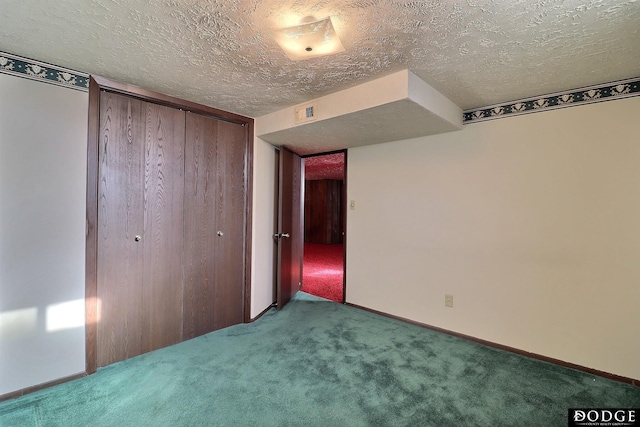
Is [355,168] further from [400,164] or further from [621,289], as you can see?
[621,289]

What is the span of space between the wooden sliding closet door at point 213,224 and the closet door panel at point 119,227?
1.24 feet

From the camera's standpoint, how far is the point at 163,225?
8.04 ft

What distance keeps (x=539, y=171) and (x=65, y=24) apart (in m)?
3.28

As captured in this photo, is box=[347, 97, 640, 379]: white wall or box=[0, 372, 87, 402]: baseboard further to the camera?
box=[347, 97, 640, 379]: white wall

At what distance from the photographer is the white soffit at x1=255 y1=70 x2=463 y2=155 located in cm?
203

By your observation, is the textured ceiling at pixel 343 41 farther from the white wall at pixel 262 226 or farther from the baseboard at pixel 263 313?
the baseboard at pixel 263 313

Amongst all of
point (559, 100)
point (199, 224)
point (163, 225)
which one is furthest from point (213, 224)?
point (559, 100)

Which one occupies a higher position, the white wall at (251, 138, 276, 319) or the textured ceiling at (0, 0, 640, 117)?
the textured ceiling at (0, 0, 640, 117)

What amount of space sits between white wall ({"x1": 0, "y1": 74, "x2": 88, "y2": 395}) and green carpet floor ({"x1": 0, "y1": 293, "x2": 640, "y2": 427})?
0.76 feet

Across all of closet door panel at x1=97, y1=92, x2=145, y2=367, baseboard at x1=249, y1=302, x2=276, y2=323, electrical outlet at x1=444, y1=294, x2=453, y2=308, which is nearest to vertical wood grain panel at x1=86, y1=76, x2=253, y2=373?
closet door panel at x1=97, y1=92, x2=145, y2=367

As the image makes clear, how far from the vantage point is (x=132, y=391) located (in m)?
1.89

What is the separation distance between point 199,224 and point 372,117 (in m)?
1.81

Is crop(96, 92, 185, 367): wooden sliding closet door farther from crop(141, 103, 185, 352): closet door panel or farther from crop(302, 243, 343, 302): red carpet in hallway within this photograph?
crop(302, 243, 343, 302): red carpet in hallway

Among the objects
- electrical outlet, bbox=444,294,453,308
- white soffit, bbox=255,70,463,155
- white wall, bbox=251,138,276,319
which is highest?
white soffit, bbox=255,70,463,155
